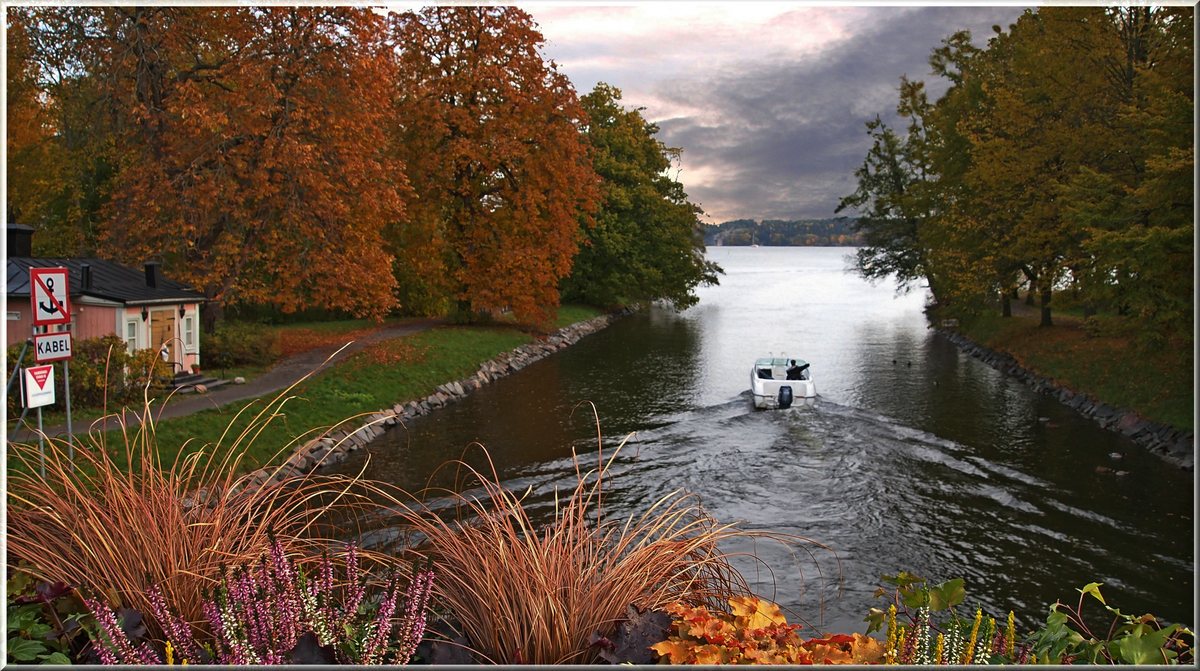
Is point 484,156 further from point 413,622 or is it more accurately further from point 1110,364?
point 413,622

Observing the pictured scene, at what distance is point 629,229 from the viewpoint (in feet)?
154

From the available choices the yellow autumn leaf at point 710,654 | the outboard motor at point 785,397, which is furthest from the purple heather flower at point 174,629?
the outboard motor at point 785,397

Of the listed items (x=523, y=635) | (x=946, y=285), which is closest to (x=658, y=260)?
→ (x=946, y=285)

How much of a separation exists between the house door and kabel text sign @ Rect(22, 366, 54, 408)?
1100 cm

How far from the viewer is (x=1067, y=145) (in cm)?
2531

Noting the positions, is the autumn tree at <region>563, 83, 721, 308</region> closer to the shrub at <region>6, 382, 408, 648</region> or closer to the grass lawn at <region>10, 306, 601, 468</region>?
the grass lawn at <region>10, 306, 601, 468</region>

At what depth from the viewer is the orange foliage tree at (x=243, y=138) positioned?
72.1 ft

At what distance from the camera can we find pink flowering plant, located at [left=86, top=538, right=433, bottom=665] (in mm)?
3561

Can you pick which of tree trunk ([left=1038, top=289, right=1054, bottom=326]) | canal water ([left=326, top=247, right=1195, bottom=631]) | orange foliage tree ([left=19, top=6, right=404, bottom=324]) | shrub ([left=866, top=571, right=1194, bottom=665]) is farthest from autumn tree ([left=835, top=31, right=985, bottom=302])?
shrub ([left=866, top=571, right=1194, bottom=665])

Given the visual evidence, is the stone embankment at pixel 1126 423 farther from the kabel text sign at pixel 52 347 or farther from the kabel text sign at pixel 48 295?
the kabel text sign at pixel 48 295

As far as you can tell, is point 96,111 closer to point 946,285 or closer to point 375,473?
point 375,473

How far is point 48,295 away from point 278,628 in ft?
25.9

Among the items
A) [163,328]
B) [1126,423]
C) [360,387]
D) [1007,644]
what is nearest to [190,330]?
[163,328]

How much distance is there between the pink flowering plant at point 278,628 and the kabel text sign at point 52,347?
6.94 metres
